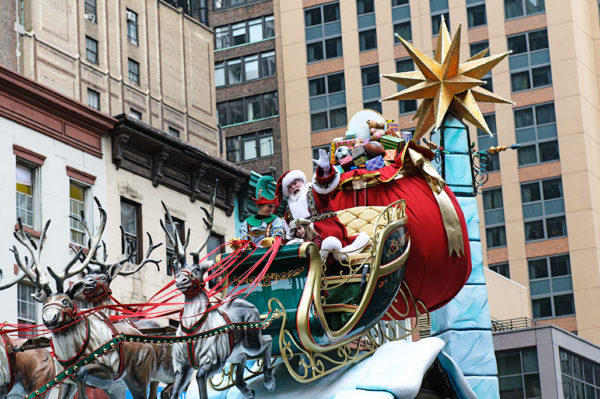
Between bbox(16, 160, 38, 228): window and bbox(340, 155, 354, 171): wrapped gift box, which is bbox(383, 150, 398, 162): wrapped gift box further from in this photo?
bbox(16, 160, 38, 228): window

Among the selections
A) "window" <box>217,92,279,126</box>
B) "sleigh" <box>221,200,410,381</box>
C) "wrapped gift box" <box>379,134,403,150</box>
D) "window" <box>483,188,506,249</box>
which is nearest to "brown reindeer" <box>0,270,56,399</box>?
"sleigh" <box>221,200,410,381</box>

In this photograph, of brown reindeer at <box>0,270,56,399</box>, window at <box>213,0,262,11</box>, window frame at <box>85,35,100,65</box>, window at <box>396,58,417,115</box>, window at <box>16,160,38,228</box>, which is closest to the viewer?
brown reindeer at <box>0,270,56,399</box>

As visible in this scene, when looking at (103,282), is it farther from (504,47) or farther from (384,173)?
(504,47)

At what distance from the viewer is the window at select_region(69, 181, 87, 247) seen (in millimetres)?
30094

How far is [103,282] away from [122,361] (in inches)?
36.8

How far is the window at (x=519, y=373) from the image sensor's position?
49719 millimetres

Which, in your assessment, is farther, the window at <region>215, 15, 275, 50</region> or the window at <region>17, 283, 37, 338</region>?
the window at <region>215, 15, 275, 50</region>

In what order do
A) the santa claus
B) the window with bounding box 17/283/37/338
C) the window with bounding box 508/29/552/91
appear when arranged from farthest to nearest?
1. the window with bounding box 508/29/552/91
2. the window with bounding box 17/283/37/338
3. the santa claus

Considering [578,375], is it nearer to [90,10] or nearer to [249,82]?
[90,10]

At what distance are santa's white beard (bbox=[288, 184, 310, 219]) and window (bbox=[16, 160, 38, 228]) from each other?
13969 millimetres

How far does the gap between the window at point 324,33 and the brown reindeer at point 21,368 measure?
55646mm

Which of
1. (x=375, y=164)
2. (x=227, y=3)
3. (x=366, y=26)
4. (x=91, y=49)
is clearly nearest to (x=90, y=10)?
(x=91, y=49)

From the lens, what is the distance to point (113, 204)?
31375 mm

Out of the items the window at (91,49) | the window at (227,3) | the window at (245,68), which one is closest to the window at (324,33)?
the window at (245,68)
